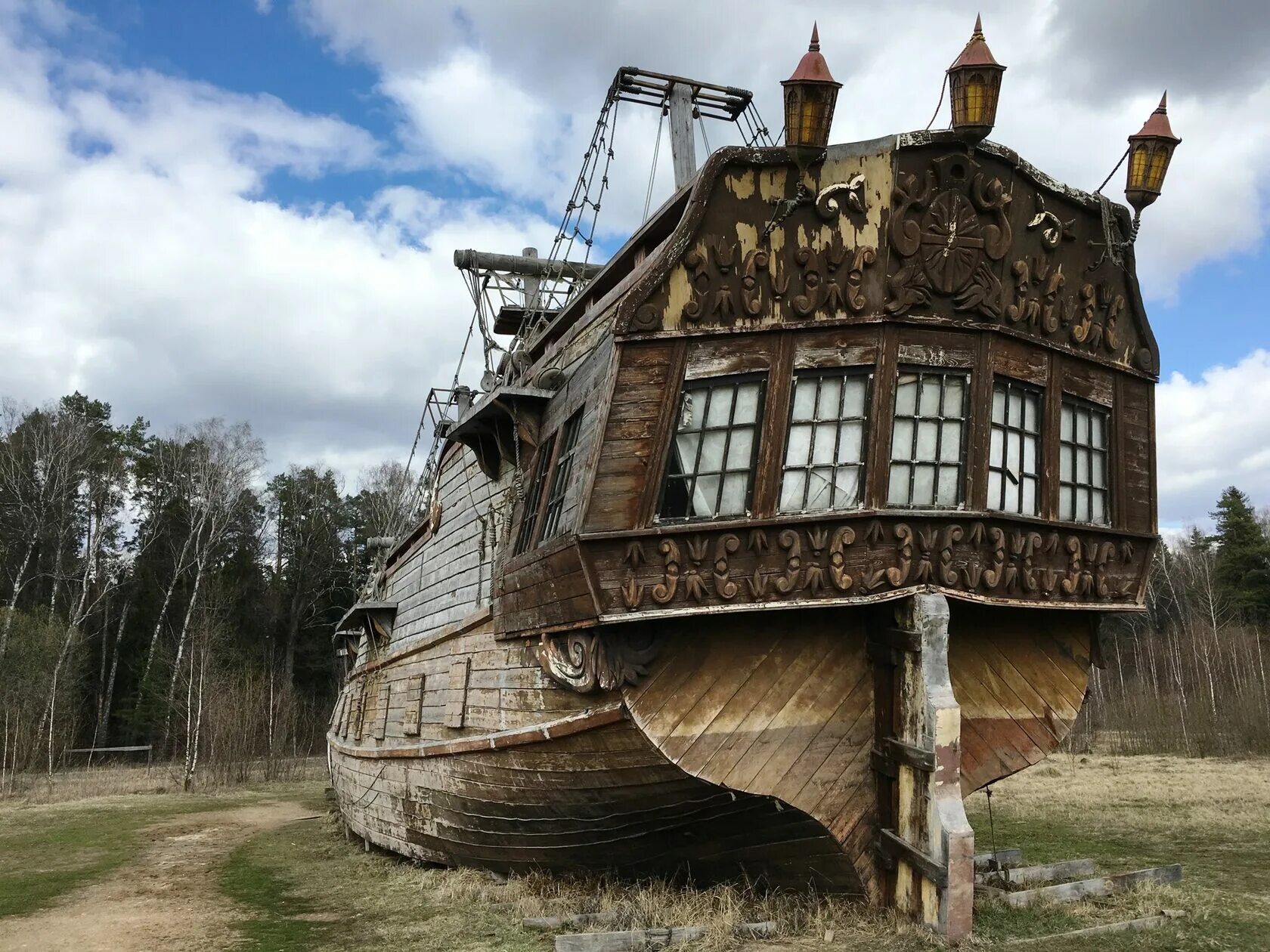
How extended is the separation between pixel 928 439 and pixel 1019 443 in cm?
89

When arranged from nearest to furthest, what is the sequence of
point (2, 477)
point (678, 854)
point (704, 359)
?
point (704, 359) → point (678, 854) → point (2, 477)

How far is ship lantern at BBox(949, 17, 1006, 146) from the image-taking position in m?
6.25

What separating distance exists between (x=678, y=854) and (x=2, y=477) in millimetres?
36822

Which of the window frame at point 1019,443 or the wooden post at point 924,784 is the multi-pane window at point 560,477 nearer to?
the wooden post at point 924,784

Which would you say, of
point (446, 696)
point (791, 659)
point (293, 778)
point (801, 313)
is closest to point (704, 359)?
point (801, 313)

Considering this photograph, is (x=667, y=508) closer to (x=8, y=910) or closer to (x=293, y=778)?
(x=8, y=910)

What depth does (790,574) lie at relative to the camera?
6.36 metres

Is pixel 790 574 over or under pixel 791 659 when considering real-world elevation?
over

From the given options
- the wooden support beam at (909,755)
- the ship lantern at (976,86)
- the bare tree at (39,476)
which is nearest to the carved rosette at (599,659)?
the wooden support beam at (909,755)

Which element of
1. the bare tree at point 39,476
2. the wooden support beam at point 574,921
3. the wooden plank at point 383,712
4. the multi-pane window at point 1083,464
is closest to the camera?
the wooden support beam at point 574,921

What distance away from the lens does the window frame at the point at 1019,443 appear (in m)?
6.77

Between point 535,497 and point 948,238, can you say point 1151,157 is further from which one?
point 535,497

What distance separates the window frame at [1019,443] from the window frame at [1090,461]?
14 centimetres

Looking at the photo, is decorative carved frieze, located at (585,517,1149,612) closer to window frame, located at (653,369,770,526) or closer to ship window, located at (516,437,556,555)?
window frame, located at (653,369,770,526)
